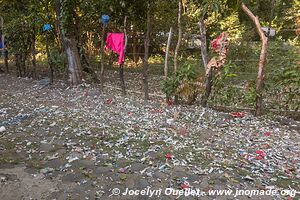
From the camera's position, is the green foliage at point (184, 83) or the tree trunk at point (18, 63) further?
the tree trunk at point (18, 63)

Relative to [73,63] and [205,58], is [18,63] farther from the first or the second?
[205,58]

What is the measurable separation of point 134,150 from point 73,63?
4.29m

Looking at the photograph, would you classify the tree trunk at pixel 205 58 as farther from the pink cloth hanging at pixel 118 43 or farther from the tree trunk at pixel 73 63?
the tree trunk at pixel 73 63

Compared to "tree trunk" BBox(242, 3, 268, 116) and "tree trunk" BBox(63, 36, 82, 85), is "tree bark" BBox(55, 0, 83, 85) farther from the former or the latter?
"tree trunk" BBox(242, 3, 268, 116)

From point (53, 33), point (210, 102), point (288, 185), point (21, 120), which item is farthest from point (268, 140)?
point (53, 33)

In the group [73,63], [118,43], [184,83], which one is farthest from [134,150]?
[73,63]

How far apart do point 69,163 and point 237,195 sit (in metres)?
1.66

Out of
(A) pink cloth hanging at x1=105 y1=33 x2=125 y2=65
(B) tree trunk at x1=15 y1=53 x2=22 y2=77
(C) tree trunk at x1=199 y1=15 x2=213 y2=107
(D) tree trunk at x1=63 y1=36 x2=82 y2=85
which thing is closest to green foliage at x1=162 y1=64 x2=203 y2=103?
(C) tree trunk at x1=199 y1=15 x2=213 y2=107

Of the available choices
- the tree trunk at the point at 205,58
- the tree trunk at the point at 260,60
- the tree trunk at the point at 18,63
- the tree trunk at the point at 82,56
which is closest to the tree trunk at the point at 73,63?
the tree trunk at the point at 82,56

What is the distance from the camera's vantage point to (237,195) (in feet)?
8.85

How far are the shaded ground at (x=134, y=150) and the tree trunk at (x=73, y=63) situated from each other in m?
1.63

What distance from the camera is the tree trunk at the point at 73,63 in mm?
7191

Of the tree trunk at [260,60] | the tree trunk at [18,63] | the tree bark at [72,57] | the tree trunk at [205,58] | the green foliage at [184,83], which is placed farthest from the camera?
the tree trunk at [18,63]

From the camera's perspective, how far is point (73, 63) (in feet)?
23.9
